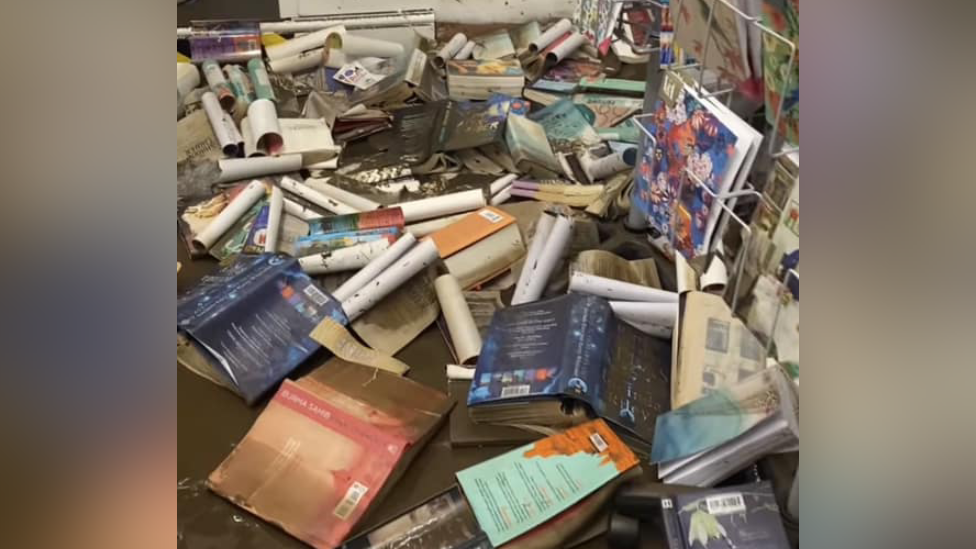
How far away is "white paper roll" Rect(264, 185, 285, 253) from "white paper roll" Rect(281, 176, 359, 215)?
0.04 m

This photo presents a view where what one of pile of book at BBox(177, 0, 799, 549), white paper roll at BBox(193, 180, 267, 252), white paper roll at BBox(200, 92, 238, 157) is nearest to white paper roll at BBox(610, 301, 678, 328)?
pile of book at BBox(177, 0, 799, 549)

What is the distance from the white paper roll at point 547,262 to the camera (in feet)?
6.51

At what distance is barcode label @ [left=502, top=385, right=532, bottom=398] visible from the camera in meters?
1.62

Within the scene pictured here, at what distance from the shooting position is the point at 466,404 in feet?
5.66

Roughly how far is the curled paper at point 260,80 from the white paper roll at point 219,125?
158 mm

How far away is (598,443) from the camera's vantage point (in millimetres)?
1524

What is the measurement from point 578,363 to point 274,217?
3.34 ft

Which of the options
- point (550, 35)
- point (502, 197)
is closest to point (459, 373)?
point (502, 197)

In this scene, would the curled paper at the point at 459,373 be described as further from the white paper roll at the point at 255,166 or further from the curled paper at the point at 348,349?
the white paper roll at the point at 255,166

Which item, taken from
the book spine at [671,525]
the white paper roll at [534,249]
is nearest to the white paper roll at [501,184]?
the white paper roll at [534,249]

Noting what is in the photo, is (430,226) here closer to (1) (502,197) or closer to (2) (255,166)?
(1) (502,197)

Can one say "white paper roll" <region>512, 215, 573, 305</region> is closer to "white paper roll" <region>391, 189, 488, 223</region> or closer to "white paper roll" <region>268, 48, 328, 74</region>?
"white paper roll" <region>391, 189, 488, 223</region>
